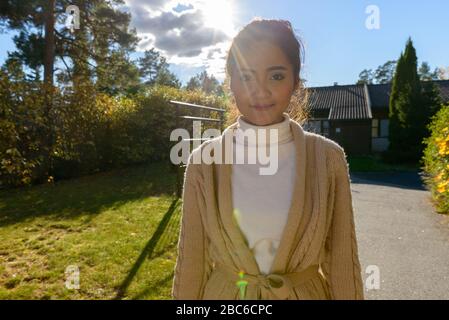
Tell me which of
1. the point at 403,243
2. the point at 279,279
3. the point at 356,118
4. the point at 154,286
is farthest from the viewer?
the point at 356,118

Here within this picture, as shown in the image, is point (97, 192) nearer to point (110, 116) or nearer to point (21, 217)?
point (21, 217)

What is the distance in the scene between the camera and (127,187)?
33.2 ft

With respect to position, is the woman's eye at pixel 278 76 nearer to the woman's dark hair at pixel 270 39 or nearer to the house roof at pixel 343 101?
the woman's dark hair at pixel 270 39

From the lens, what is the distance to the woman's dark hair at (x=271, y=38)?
1.54 meters

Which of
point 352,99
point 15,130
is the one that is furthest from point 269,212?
point 352,99

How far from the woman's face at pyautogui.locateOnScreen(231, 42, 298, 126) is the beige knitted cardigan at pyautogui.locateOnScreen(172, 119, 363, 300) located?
0.19 meters

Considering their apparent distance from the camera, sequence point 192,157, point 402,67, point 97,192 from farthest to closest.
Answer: point 402,67 < point 97,192 < point 192,157

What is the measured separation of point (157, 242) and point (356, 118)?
71.3 feet

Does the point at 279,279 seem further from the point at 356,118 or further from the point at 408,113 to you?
the point at 356,118

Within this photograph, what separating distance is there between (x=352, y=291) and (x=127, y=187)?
30.2ft

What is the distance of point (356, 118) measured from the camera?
961 inches

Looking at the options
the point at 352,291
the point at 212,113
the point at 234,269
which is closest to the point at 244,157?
the point at 234,269

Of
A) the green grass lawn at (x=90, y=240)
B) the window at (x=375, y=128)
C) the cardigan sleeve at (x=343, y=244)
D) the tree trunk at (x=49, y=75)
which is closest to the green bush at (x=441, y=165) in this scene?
the green grass lawn at (x=90, y=240)

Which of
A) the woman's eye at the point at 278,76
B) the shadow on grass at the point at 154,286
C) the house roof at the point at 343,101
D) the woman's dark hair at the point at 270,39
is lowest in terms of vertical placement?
the shadow on grass at the point at 154,286
